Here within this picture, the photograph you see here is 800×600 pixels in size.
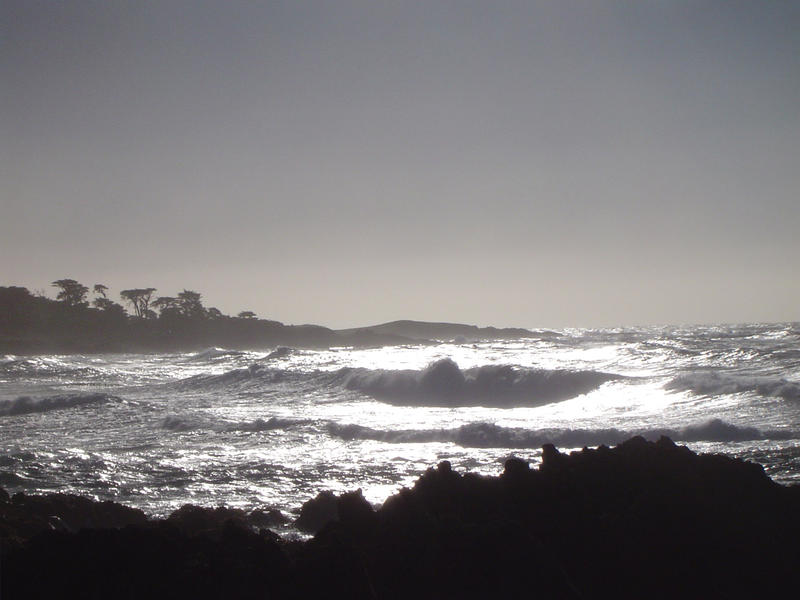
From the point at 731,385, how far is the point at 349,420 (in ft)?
35.0

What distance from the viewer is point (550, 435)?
645 inches

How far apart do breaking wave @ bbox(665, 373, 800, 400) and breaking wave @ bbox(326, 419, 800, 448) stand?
15.5 ft

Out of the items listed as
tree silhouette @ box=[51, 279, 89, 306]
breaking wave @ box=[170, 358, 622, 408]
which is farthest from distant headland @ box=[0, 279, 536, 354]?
breaking wave @ box=[170, 358, 622, 408]

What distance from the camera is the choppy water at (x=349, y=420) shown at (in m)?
12.2

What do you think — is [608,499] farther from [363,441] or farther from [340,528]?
[363,441]

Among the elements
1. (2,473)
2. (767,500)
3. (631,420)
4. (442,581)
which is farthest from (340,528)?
(631,420)

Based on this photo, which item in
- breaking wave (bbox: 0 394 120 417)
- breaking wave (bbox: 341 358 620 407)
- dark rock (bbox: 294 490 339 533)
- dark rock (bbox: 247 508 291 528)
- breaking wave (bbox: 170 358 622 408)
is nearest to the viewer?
dark rock (bbox: 294 490 339 533)

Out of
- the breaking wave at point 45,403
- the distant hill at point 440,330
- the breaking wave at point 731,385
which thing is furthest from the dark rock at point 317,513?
the distant hill at point 440,330

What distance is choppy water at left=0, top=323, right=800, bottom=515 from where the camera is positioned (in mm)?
12211

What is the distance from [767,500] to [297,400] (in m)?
19.4

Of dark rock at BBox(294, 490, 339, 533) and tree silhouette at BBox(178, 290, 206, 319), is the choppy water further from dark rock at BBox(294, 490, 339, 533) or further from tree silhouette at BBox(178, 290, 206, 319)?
tree silhouette at BBox(178, 290, 206, 319)

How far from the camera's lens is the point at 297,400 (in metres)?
25.5

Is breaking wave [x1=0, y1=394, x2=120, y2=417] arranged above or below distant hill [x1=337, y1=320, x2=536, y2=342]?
below

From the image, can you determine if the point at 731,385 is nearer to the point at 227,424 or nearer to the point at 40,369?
the point at 227,424
